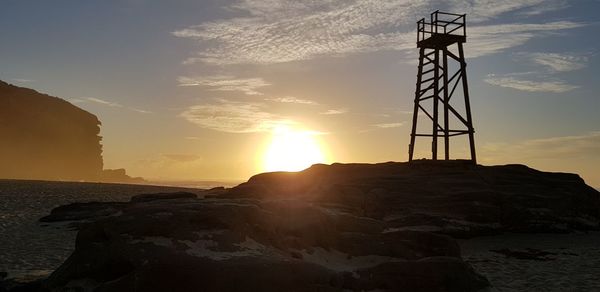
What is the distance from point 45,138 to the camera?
109938mm

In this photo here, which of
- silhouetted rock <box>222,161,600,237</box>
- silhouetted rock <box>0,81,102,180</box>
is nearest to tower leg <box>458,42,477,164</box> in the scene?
silhouetted rock <box>222,161,600,237</box>

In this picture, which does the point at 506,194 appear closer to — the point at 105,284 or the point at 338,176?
the point at 338,176

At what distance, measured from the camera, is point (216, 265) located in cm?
950

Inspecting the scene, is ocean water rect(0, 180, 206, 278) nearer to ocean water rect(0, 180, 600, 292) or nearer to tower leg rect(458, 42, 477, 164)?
ocean water rect(0, 180, 600, 292)

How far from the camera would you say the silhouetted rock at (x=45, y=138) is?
101231 millimetres

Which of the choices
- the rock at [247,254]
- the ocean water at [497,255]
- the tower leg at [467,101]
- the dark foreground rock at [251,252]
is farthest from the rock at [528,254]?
the tower leg at [467,101]

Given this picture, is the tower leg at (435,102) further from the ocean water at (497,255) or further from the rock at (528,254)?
the rock at (528,254)

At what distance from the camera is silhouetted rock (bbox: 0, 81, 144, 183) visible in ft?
332

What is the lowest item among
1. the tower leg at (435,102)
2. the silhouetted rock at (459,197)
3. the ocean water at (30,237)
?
the ocean water at (30,237)

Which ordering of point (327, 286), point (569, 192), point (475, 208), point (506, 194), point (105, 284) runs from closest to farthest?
1. point (105, 284)
2. point (327, 286)
3. point (475, 208)
4. point (506, 194)
5. point (569, 192)

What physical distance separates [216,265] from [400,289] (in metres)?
4.62

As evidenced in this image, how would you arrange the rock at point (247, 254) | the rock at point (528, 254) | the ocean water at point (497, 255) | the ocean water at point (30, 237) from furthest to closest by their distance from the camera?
the rock at point (528, 254) < the ocean water at point (30, 237) < the ocean water at point (497, 255) < the rock at point (247, 254)

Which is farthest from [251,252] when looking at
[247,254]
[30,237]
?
[30,237]

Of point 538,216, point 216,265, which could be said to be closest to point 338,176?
point 538,216
